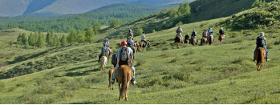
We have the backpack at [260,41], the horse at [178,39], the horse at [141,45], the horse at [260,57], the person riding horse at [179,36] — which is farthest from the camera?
the horse at [141,45]

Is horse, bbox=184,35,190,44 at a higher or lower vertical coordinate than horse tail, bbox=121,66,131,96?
lower

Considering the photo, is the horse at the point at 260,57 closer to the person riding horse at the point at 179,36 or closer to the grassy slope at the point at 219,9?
the person riding horse at the point at 179,36

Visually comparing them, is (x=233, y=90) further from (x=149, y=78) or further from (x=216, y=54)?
(x=216, y=54)

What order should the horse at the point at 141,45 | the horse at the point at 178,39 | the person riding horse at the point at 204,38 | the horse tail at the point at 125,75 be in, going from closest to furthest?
the horse tail at the point at 125,75, the person riding horse at the point at 204,38, the horse at the point at 178,39, the horse at the point at 141,45

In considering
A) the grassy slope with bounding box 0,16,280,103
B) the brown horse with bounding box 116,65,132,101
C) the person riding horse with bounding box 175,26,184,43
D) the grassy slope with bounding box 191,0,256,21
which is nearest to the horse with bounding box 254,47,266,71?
the grassy slope with bounding box 0,16,280,103

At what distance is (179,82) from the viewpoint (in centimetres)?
3781

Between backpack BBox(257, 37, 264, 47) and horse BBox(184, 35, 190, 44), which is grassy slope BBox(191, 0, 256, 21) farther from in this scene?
backpack BBox(257, 37, 264, 47)

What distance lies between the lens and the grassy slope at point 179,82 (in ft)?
86.1

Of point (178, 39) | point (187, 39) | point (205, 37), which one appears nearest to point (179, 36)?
point (178, 39)

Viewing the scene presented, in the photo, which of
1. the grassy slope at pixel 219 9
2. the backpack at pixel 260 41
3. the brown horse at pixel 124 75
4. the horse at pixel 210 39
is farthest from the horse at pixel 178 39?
the grassy slope at pixel 219 9

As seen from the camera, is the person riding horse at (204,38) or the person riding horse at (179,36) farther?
the person riding horse at (179,36)

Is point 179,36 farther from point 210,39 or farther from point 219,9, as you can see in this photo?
point 219,9

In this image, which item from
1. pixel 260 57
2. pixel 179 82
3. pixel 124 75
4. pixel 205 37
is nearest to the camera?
pixel 124 75

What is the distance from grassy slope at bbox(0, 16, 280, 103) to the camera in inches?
1033
